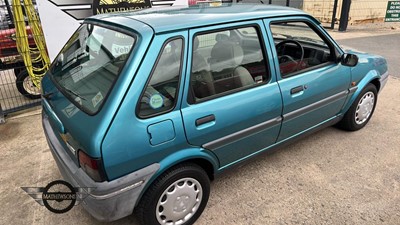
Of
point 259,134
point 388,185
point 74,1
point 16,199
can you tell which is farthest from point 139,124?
point 74,1

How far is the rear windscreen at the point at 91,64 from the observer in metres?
1.91

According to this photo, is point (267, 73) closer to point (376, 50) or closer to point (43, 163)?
point (43, 163)

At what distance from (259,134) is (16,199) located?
2235 millimetres

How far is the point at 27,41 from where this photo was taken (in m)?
4.55

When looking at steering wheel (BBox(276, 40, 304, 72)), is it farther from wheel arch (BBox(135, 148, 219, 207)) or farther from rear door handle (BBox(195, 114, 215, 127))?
wheel arch (BBox(135, 148, 219, 207))

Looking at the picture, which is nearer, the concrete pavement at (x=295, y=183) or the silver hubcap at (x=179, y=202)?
the silver hubcap at (x=179, y=202)

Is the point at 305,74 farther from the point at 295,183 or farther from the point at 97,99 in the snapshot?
the point at 97,99

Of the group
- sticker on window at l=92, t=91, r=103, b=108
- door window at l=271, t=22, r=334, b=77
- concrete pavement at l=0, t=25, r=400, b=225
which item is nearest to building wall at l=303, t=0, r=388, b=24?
concrete pavement at l=0, t=25, r=400, b=225

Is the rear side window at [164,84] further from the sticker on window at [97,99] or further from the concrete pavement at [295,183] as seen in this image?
the concrete pavement at [295,183]

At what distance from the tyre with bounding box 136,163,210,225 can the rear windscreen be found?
68 cm

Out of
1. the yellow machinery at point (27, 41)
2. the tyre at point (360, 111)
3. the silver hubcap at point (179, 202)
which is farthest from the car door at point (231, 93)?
the yellow machinery at point (27, 41)

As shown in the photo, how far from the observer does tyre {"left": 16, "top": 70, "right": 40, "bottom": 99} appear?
494 centimetres

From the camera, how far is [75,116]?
1.92m

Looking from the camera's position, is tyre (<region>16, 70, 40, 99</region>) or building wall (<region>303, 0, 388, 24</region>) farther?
building wall (<region>303, 0, 388, 24</region>)
